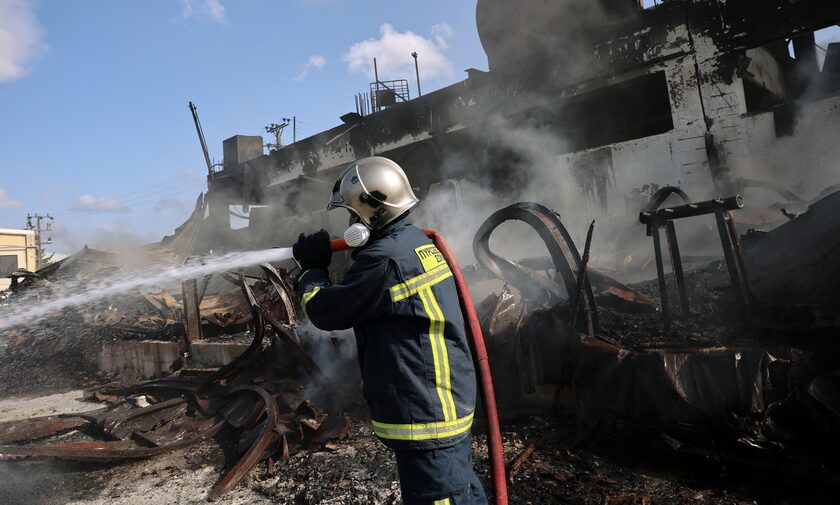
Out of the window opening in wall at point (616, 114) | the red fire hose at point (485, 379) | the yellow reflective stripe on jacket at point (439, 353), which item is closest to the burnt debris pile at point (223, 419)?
the red fire hose at point (485, 379)

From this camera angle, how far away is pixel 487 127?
476 inches

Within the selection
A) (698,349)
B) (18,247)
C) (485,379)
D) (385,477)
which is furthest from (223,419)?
(18,247)

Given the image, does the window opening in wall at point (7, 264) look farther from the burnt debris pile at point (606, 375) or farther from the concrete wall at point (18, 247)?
the burnt debris pile at point (606, 375)

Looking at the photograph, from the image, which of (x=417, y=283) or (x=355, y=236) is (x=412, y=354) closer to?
(x=417, y=283)

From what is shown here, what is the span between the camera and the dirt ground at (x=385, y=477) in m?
2.93

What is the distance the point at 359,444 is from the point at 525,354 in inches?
66.4

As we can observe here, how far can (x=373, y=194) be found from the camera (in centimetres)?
225

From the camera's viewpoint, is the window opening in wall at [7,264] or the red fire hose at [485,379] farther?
the window opening in wall at [7,264]

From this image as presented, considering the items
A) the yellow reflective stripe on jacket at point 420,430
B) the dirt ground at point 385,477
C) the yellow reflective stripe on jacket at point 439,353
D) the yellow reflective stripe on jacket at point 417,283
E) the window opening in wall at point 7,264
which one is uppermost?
the window opening in wall at point 7,264

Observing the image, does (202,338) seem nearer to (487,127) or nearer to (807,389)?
(807,389)

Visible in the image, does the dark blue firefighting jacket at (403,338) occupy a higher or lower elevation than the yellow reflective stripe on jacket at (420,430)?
higher

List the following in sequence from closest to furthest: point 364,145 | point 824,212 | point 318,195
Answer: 1. point 824,212
2. point 364,145
3. point 318,195

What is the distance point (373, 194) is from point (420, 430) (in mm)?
1093

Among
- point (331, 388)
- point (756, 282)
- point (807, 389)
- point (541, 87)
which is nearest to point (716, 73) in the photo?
point (541, 87)
